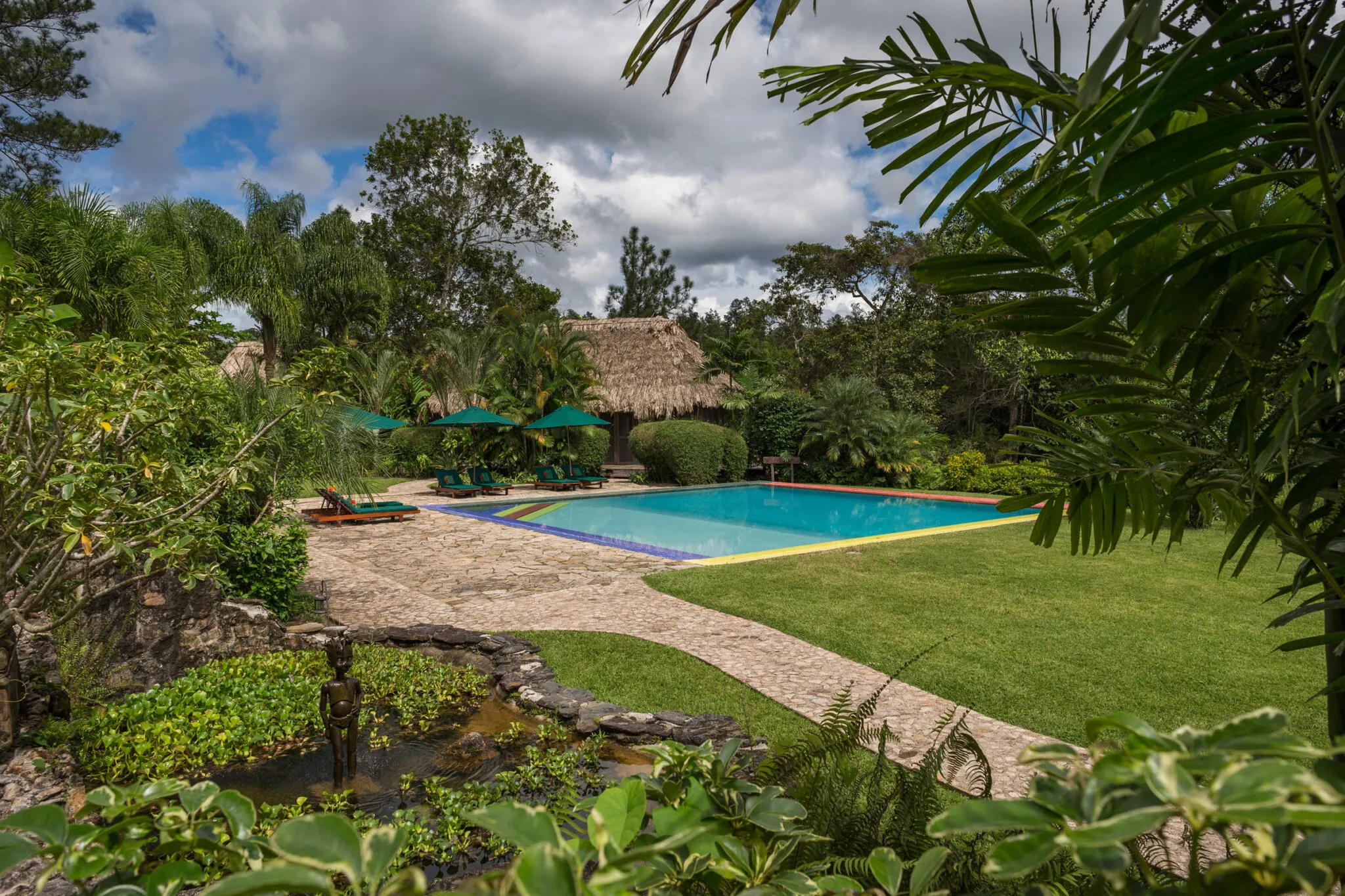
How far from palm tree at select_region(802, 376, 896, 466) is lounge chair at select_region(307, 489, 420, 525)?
410 inches

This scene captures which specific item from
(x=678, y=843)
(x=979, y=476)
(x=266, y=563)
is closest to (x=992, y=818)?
(x=678, y=843)

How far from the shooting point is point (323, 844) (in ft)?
1.79

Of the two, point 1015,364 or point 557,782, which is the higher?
point 1015,364

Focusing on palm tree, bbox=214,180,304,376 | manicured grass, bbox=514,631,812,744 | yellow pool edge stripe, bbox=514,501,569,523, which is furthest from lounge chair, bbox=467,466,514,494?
manicured grass, bbox=514,631,812,744

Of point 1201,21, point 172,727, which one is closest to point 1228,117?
point 1201,21

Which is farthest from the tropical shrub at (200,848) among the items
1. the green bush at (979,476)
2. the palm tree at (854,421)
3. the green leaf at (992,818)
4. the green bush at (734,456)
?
the green bush at (734,456)

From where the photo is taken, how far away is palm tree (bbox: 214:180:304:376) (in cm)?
2156

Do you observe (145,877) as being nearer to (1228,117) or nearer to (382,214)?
(1228,117)

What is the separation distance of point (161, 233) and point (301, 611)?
1539 centimetres

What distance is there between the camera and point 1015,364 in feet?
60.2

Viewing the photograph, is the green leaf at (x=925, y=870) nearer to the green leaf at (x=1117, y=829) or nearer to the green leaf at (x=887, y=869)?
the green leaf at (x=887, y=869)

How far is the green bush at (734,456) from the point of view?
66.5 ft

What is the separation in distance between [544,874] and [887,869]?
41 centimetres

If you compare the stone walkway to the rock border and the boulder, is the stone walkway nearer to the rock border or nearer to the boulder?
the rock border
